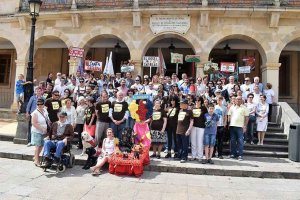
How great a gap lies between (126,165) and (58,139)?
1883 mm

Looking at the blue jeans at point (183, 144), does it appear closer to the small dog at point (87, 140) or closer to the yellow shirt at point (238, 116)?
the yellow shirt at point (238, 116)

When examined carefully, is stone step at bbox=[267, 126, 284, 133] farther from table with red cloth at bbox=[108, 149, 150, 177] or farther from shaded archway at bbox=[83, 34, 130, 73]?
shaded archway at bbox=[83, 34, 130, 73]

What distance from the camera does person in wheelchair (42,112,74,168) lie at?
711cm

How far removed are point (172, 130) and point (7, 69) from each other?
14808 mm

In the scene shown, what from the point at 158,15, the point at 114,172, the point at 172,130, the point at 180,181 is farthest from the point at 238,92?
the point at 158,15

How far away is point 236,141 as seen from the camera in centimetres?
878

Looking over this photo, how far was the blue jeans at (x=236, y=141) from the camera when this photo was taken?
8.60m

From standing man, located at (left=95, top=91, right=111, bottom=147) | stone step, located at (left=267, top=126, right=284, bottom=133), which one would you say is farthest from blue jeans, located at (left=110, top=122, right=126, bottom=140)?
stone step, located at (left=267, top=126, right=284, bottom=133)

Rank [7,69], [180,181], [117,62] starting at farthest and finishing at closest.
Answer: [7,69], [117,62], [180,181]

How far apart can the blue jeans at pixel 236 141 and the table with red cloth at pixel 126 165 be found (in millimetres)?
3061

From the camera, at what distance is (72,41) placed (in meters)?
15.1

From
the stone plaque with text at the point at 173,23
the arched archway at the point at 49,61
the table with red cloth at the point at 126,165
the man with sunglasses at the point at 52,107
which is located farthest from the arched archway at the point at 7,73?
the table with red cloth at the point at 126,165

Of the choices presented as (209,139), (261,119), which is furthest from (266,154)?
(209,139)

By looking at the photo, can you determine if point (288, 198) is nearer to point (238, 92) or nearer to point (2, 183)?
point (238, 92)
